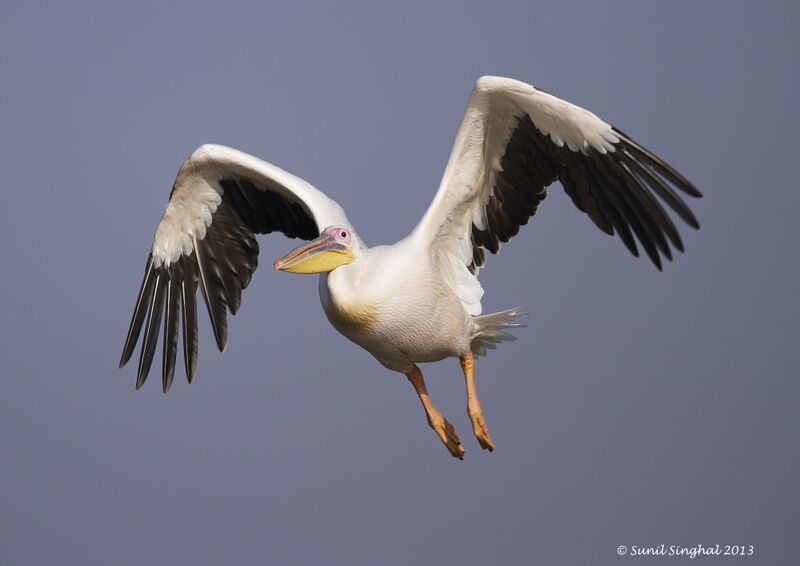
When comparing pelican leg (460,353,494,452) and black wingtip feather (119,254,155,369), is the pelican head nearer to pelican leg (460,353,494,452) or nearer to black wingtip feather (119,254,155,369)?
pelican leg (460,353,494,452)

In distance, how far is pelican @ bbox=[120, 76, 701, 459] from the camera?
8.06 m

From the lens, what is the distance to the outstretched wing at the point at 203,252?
973cm

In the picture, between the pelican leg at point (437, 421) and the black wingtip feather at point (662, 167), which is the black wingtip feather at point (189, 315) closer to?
the pelican leg at point (437, 421)

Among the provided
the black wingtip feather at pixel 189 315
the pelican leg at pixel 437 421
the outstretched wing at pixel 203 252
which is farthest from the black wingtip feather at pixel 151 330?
the pelican leg at pixel 437 421

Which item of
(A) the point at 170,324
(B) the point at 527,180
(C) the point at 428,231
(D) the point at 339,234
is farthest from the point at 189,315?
(B) the point at 527,180

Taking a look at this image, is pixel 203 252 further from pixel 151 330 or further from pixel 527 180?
pixel 527 180

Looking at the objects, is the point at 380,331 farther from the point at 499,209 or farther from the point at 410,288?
the point at 499,209

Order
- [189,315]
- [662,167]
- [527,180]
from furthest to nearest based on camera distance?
[189,315] < [527,180] < [662,167]

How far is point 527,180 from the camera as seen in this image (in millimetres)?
8711

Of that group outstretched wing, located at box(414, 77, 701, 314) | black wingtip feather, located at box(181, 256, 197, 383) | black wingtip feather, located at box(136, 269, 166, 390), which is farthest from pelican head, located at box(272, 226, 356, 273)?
black wingtip feather, located at box(136, 269, 166, 390)

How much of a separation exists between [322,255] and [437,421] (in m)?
1.71

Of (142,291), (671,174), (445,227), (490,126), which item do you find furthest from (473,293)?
(142,291)

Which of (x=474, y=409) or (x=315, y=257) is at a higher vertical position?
(x=315, y=257)

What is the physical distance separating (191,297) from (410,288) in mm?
2251
